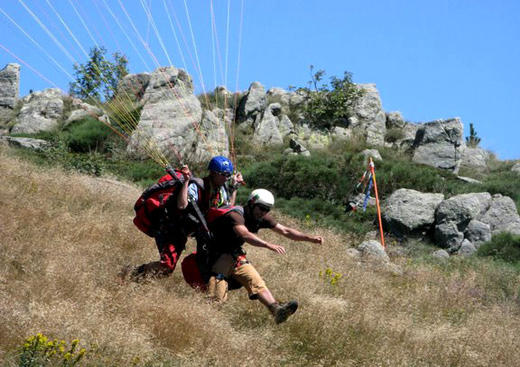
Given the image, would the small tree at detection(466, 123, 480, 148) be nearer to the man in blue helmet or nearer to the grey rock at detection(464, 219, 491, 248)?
the grey rock at detection(464, 219, 491, 248)

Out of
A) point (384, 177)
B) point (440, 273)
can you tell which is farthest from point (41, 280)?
point (384, 177)

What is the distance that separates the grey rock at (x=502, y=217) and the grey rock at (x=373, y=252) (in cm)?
583

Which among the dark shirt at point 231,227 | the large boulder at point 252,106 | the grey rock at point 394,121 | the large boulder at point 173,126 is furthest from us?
the grey rock at point 394,121

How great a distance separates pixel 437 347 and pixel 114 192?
818cm

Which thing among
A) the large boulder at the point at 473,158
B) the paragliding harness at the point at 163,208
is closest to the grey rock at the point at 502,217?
the large boulder at the point at 473,158

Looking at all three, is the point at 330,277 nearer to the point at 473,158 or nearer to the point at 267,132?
the point at 267,132

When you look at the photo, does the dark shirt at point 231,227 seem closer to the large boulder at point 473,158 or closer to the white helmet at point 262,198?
the white helmet at point 262,198

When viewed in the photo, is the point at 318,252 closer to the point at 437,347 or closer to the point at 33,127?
the point at 437,347

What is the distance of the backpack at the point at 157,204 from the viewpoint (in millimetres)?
7469

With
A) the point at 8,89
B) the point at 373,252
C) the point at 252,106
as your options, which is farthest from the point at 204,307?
the point at 8,89

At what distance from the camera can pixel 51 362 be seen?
5207mm

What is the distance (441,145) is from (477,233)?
8.67 meters

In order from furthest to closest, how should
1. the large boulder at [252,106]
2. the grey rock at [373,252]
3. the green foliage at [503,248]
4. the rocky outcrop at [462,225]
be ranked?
the large boulder at [252,106] → the rocky outcrop at [462,225] → the green foliage at [503,248] → the grey rock at [373,252]

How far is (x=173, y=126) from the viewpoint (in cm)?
2248
